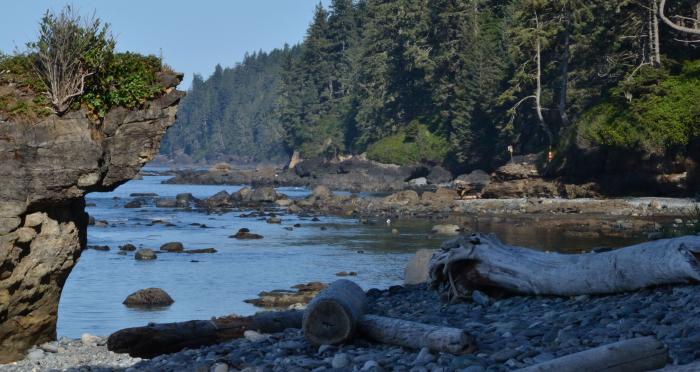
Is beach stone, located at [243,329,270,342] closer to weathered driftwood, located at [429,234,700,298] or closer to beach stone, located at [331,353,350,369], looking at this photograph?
beach stone, located at [331,353,350,369]

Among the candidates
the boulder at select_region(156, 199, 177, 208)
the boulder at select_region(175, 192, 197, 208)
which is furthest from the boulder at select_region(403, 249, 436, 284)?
the boulder at select_region(156, 199, 177, 208)

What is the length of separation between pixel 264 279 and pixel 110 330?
10.8 meters

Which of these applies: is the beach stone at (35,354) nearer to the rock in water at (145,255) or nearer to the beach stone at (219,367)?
the beach stone at (219,367)

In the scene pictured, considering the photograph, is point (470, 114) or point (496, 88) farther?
point (470, 114)

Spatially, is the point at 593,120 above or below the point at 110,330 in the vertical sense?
above

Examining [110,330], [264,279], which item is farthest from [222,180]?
[110,330]

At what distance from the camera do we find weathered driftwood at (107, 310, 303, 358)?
14008 millimetres

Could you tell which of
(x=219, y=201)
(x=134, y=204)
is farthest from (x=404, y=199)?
(x=134, y=204)

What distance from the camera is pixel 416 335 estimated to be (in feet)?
38.3

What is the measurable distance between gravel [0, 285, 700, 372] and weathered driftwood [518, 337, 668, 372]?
405 millimetres

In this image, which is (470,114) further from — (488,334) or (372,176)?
(488,334)

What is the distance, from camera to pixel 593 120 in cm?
6006

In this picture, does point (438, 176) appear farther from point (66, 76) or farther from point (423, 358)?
point (423, 358)

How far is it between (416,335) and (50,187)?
8.18 metres
